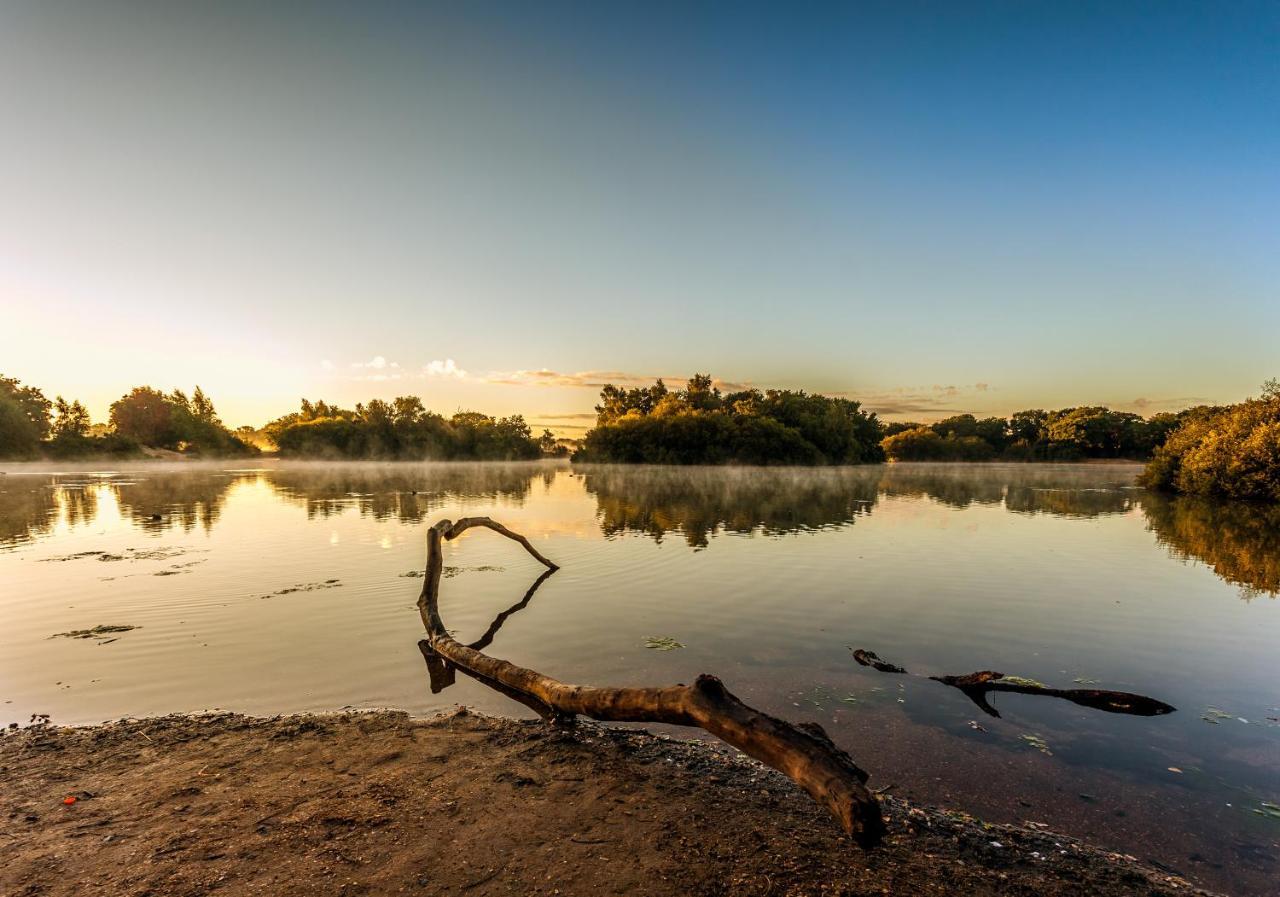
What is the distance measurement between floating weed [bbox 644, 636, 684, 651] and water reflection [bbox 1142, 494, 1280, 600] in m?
14.0

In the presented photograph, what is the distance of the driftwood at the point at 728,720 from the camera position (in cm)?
Answer: 341

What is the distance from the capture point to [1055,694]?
24.4 feet

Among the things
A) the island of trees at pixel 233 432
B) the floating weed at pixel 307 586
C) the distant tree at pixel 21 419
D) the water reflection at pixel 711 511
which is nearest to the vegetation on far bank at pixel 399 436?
the island of trees at pixel 233 432

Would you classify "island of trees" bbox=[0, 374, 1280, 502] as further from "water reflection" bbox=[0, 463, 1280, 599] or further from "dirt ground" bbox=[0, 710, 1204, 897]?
"dirt ground" bbox=[0, 710, 1204, 897]

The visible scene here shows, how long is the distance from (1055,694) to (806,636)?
3688mm

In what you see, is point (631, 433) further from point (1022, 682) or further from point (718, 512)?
point (1022, 682)

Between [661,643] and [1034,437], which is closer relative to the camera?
[661,643]

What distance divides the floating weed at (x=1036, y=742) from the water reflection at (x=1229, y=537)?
11.8 m

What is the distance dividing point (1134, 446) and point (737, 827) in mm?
174850

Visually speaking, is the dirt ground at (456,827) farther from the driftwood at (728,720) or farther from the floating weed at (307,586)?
the floating weed at (307,586)

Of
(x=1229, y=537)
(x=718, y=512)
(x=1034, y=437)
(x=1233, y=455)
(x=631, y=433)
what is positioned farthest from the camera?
(x=1034, y=437)

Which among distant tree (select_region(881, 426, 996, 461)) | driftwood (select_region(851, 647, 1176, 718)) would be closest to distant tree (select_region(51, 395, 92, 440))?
driftwood (select_region(851, 647, 1176, 718))

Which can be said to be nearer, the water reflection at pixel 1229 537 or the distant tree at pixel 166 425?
the water reflection at pixel 1229 537

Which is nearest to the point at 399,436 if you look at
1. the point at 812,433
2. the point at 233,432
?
the point at 233,432
